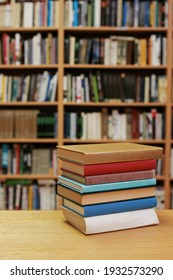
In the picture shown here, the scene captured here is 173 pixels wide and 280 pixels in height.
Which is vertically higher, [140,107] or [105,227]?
[140,107]

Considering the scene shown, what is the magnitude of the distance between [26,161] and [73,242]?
7.83ft

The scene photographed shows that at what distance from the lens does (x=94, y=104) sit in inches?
118

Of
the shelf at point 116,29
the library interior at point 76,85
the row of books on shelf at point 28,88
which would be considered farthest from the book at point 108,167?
the shelf at point 116,29

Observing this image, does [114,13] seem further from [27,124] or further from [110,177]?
[110,177]

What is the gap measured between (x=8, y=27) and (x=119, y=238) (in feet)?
8.69

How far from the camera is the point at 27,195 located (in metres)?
3.10

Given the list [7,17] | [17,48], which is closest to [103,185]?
[17,48]

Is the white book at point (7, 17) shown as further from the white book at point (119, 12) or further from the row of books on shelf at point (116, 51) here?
the white book at point (119, 12)

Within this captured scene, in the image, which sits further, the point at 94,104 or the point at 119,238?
the point at 94,104

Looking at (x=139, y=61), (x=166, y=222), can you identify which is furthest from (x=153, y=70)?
(x=166, y=222)

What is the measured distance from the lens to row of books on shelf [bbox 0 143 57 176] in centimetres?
308

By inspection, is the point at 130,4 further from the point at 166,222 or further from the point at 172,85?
the point at 166,222
